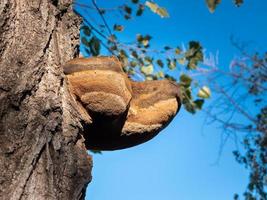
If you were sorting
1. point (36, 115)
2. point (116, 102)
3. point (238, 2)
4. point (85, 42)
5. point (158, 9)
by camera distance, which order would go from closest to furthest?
point (36, 115)
point (116, 102)
point (238, 2)
point (158, 9)
point (85, 42)

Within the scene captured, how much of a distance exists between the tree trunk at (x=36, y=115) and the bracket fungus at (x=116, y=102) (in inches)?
1.9

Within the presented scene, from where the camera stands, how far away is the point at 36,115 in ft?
3.03

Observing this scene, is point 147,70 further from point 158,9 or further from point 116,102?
point 116,102

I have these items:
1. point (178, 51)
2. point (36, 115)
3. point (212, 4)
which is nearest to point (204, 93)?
point (178, 51)

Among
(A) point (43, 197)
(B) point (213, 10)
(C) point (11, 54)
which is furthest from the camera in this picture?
(B) point (213, 10)

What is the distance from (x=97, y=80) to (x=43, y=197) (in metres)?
0.31

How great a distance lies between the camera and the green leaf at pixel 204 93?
8.68 feet

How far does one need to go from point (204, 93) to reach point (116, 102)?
162 cm

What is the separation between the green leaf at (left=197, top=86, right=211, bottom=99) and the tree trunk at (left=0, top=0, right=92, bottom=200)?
1573 mm

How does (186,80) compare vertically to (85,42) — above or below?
below

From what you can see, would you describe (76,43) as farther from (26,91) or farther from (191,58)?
(191,58)

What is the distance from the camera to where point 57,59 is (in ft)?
3.58

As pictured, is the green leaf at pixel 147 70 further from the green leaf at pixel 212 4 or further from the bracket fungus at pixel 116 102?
the bracket fungus at pixel 116 102

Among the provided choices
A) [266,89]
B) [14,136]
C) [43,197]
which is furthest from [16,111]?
[266,89]
